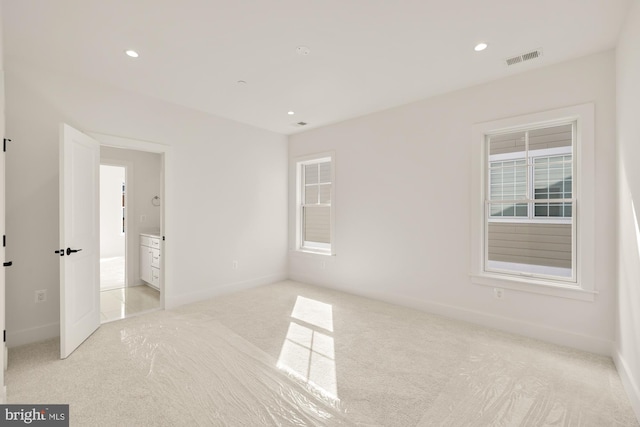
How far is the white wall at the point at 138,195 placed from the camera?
508 centimetres

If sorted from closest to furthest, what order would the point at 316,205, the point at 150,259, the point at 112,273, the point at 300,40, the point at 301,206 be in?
the point at 300,40
the point at 150,259
the point at 316,205
the point at 301,206
the point at 112,273

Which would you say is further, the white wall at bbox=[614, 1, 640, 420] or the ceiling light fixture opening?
the ceiling light fixture opening

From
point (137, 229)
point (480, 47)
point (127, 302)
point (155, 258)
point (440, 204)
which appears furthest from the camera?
point (137, 229)

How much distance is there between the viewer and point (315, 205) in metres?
5.42

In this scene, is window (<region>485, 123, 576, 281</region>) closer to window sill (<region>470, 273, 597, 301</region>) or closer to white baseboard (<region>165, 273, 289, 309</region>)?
window sill (<region>470, 273, 597, 301</region>)

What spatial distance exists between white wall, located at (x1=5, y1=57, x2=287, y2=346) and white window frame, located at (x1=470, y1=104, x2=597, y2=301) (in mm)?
3350

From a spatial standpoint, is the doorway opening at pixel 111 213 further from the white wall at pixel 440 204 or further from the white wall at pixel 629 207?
the white wall at pixel 629 207

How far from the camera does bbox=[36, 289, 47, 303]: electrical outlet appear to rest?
304 centimetres

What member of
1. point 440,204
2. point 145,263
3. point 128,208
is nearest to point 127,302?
point 145,263

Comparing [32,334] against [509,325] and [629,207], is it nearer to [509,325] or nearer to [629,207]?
[509,325]

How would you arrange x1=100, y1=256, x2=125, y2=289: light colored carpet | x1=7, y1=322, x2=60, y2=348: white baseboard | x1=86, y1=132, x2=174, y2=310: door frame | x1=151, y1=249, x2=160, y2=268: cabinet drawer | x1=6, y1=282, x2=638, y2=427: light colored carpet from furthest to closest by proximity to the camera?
x1=100, y1=256, x2=125, y2=289: light colored carpet → x1=151, y1=249, x2=160, y2=268: cabinet drawer → x1=86, y1=132, x2=174, y2=310: door frame → x1=7, y1=322, x2=60, y2=348: white baseboard → x1=6, y1=282, x2=638, y2=427: light colored carpet

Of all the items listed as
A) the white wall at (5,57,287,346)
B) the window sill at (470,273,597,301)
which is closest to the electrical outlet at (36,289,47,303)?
the white wall at (5,57,287,346)

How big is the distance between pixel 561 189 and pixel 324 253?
3.37 metres

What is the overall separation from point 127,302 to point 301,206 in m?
3.17
